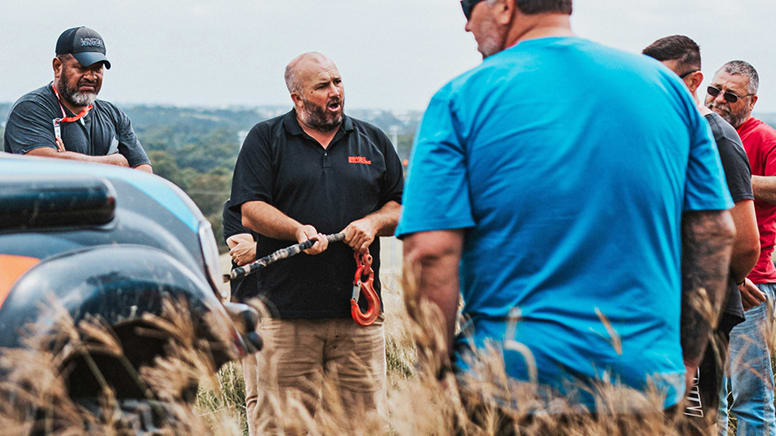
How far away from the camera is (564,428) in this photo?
1968 millimetres

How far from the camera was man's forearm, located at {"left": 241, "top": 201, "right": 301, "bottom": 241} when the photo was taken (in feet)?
13.5

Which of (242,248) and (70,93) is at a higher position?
(70,93)

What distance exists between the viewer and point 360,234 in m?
4.16

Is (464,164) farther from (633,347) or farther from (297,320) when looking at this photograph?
(297,320)

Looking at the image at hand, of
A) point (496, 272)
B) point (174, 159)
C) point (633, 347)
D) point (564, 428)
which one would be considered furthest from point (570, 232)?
point (174, 159)

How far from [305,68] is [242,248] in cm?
127

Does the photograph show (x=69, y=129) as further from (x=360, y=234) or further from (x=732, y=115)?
(x=732, y=115)

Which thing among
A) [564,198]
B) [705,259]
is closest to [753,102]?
[705,259]

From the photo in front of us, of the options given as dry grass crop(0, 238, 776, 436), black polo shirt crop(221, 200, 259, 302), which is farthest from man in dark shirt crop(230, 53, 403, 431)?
dry grass crop(0, 238, 776, 436)

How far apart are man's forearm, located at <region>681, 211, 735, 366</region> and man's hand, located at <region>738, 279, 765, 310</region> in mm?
2209

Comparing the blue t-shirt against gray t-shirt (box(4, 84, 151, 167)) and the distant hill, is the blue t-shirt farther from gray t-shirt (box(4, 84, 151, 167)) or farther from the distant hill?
the distant hill

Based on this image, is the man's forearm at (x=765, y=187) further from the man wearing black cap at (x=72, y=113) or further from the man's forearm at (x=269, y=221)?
the man wearing black cap at (x=72, y=113)

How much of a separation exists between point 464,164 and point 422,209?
16 cm

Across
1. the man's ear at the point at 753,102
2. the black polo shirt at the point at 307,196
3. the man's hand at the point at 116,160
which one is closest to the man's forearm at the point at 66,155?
the man's hand at the point at 116,160
